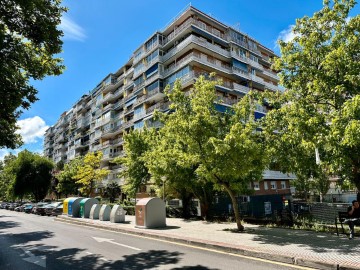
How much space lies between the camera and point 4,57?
10258mm

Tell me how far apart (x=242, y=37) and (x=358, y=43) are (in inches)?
1472

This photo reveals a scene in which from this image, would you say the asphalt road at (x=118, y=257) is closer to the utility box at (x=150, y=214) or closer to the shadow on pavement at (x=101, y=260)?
the shadow on pavement at (x=101, y=260)

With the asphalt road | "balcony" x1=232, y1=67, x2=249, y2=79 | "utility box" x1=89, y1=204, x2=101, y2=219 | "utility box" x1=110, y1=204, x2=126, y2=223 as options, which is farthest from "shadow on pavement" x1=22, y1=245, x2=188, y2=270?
"balcony" x1=232, y1=67, x2=249, y2=79

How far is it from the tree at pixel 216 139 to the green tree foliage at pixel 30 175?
50.3 m

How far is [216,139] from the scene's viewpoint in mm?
12234

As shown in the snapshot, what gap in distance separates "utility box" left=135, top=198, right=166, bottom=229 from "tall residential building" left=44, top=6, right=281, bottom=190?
21555mm

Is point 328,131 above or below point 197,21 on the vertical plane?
below

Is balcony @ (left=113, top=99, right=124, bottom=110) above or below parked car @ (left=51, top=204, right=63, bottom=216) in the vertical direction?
above

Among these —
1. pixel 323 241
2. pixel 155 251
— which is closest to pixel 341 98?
pixel 323 241

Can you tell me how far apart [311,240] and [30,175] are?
5755 centimetres

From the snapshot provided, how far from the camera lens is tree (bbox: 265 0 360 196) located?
12211 mm

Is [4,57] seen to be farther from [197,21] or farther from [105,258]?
[197,21]

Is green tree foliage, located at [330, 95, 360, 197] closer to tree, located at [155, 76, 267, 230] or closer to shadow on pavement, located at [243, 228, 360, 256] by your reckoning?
tree, located at [155, 76, 267, 230]

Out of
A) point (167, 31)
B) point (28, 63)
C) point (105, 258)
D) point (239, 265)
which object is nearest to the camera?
point (239, 265)
